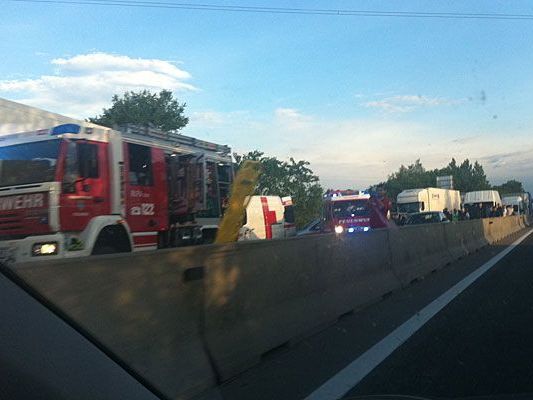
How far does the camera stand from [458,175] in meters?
136

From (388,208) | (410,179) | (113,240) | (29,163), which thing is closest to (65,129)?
(29,163)

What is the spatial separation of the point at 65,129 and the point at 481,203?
4763 cm

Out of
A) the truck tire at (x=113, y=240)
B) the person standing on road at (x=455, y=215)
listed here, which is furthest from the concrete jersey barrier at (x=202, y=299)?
the person standing on road at (x=455, y=215)

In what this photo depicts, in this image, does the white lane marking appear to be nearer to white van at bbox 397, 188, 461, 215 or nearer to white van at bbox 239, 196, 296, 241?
white van at bbox 239, 196, 296, 241

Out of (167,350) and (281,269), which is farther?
(281,269)

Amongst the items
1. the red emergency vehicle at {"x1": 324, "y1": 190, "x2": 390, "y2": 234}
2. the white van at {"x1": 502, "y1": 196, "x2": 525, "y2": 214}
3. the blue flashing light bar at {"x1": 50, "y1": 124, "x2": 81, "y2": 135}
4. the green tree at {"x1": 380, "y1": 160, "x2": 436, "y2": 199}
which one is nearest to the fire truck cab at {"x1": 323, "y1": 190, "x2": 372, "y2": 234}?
the red emergency vehicle at {"x1": 324, "y1": 190, "x2": 390, "y2": 234}

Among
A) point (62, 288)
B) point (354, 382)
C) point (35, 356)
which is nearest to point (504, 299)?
point (354, 382)

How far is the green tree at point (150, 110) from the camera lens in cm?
4731

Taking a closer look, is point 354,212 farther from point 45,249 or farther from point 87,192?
point 45,249

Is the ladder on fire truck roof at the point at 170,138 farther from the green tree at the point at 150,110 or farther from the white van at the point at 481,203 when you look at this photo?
the white van at the point at 481,203

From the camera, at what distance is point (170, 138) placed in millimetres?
13812

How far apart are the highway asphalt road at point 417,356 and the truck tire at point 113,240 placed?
15.7ft

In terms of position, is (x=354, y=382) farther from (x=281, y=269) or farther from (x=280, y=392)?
(x=281, y=269)

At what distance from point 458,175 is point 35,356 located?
140557 millimetres
